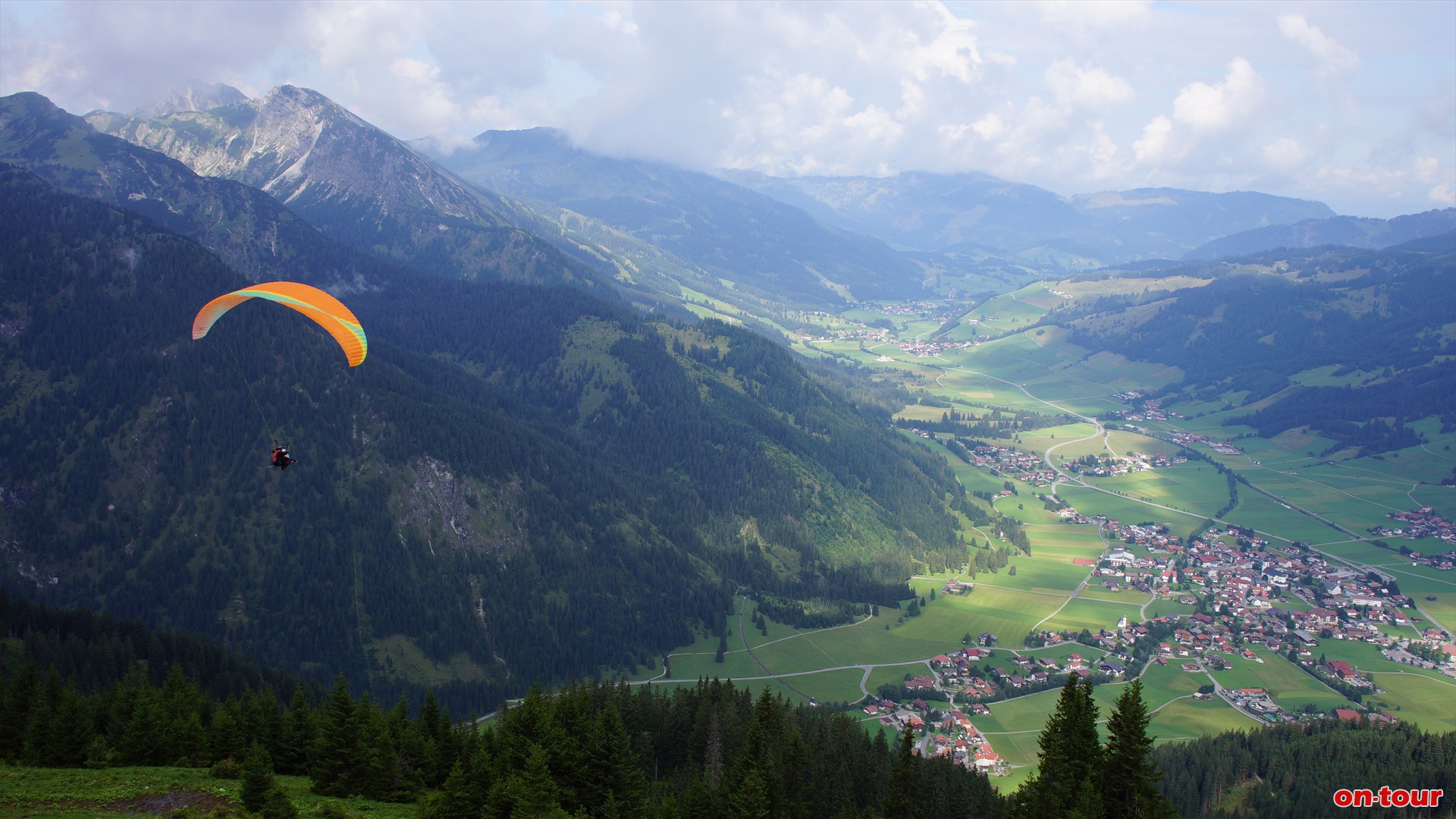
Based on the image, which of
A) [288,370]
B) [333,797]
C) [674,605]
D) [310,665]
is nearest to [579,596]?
[674,605]

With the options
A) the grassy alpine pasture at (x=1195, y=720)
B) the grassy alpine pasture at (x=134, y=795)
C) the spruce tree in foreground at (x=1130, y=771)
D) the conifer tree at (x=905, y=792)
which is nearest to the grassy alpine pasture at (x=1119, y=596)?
the grassy alpine pasture at (x=1195, y=720)

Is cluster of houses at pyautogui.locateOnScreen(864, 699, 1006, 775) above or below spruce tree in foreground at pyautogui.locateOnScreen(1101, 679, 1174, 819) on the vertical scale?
below

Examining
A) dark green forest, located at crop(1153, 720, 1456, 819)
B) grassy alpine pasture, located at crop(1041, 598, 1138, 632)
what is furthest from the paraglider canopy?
grassy alpine pasture, located at crop(1041, 598, 1138, 632)

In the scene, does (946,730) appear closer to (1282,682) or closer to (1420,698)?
(1282,682)

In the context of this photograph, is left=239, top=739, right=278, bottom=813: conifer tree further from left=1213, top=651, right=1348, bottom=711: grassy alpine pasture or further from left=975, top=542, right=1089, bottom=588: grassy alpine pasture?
left=975, top=542, right=1089, bottom=588: grassy alpine pasture

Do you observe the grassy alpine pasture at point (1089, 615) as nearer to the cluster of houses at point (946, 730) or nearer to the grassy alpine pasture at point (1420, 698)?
the grassy alpine pasture at point (1420, 698)

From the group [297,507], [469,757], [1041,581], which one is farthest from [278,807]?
[1041,581]
